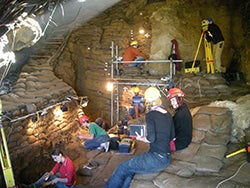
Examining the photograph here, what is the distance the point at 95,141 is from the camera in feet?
25.5

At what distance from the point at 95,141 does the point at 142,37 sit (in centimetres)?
598

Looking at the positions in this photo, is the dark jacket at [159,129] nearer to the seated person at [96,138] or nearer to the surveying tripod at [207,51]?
the seated person at [96,138]

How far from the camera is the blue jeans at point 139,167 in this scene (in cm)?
390

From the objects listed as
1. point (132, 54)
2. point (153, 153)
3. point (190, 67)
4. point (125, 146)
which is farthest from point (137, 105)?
point (153, 153)

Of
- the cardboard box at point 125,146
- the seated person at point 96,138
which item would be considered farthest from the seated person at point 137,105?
the cardboard box at point 125,146

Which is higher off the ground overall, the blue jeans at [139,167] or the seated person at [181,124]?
the seated person at [181,124]

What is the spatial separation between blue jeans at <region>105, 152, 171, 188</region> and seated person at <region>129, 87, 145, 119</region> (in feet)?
18.5

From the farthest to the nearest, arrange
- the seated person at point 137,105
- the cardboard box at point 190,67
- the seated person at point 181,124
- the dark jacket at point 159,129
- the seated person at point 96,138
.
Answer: the seated person at point 137,105, the cardboard box at point 190,67, the seated person at point 96,138, the seated person at point 181,124, the dark jacket at point 159,129

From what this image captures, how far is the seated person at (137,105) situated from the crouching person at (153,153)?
215 inches

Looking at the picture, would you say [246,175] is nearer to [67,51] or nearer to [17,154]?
[17,154]

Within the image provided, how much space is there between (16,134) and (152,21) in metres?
7.44

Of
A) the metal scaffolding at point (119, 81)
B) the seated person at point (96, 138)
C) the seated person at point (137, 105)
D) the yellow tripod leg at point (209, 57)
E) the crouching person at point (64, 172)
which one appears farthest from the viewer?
the seated person at point (137, 105)

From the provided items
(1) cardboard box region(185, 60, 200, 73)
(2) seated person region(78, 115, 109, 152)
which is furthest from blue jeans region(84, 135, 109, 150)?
(1) cardboard box region(185, 60, 200, 73)

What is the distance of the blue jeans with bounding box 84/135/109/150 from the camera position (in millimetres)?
7586
